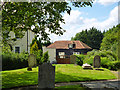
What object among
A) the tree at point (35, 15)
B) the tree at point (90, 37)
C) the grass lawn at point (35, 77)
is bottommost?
the grass lawn at point (35, 77)

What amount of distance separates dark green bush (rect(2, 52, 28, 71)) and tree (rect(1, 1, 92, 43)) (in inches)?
261

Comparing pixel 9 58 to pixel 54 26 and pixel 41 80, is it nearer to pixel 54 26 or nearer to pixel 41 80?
pixel 54 26

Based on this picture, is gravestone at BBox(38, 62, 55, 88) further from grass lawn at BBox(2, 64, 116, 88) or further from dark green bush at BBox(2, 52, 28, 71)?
dark green bush at BBox(2, 52, 28, 71)

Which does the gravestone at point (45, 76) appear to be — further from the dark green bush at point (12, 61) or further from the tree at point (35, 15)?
the dark green bush at point (12, 61)

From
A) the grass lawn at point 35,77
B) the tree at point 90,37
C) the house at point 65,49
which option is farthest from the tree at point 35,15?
the tree at point 90,37

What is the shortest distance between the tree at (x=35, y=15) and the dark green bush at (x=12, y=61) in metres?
6.64

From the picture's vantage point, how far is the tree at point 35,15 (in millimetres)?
8461

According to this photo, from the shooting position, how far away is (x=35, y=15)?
9.90 m

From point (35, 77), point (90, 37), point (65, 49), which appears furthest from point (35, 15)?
point (90, 37)

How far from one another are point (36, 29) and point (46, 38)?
3.70ft

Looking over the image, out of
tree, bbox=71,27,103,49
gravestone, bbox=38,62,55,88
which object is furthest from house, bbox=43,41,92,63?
gravestone, bbox=38,62,55,88

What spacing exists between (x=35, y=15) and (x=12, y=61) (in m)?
8.93

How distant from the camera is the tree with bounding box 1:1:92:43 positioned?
8.46 meters

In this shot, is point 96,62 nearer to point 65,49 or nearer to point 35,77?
point 35,77
